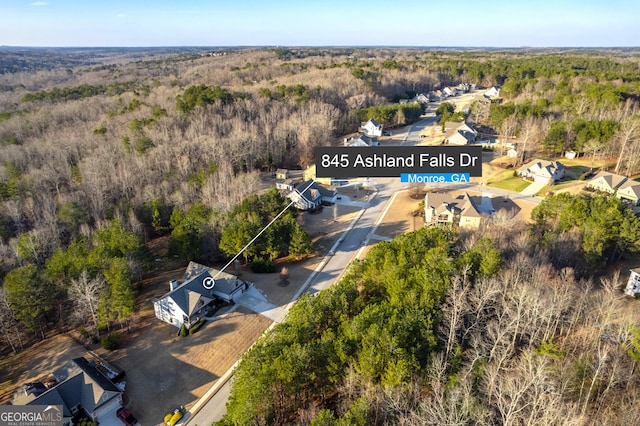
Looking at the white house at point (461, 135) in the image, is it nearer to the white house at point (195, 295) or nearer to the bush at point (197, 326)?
the white house at point (195, 295)

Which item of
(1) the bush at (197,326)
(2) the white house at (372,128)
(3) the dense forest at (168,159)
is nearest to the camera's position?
(1) the bush at (197,326)

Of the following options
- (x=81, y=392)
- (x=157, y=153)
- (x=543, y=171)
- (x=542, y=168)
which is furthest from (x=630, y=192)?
(x=157, y=153)

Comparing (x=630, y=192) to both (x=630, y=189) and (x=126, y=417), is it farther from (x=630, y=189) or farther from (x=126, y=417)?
(x=126, y=417)

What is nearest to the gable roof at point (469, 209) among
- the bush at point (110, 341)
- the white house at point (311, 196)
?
the white house at point (311, 196)

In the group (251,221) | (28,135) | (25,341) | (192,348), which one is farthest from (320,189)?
(28,135)

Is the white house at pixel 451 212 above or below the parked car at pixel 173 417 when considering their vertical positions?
above

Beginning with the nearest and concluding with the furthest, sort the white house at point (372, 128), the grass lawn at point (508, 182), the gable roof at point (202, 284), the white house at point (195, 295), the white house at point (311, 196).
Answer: the white house at point (195, 295), the gable roof at point (202, 284), the white house at point (311, 196), the grass lawn at point (508, 182), the white house at point (372, 128)

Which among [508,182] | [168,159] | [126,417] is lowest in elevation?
[126,417]
